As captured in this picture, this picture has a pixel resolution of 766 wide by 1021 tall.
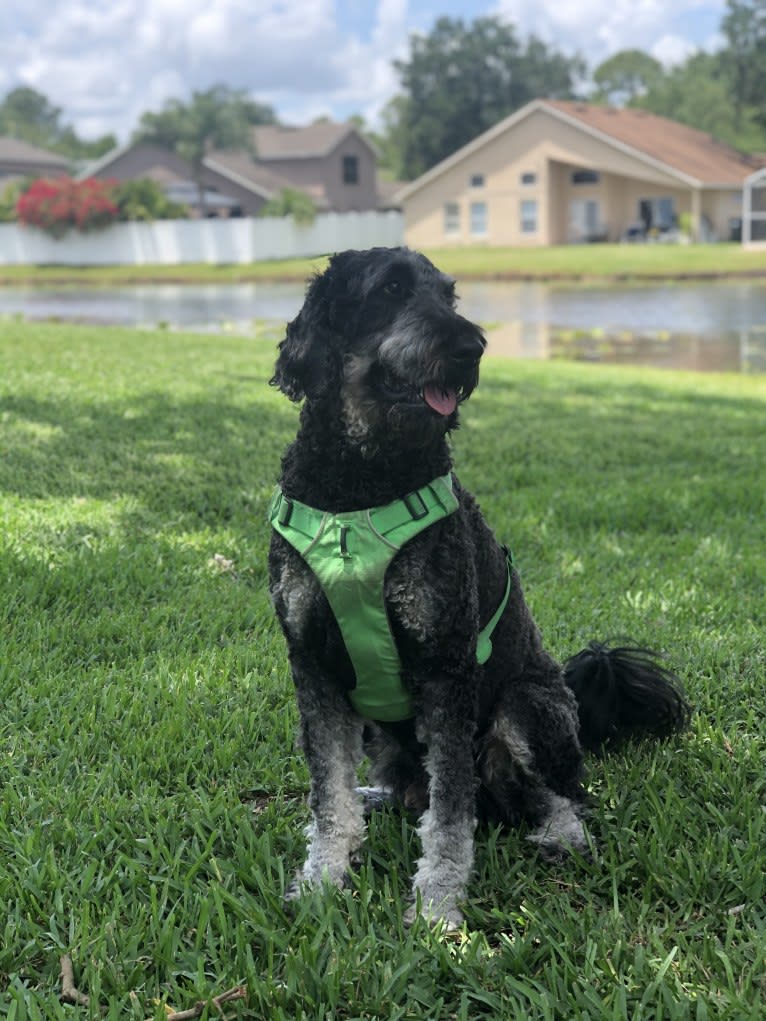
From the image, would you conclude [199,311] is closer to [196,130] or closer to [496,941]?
[496,941]

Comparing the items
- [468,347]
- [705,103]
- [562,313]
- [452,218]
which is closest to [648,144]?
[452,218]

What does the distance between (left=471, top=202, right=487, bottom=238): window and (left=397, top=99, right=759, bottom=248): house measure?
5cm

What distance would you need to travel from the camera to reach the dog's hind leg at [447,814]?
279 cm

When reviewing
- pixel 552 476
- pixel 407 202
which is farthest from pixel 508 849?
pixel 407 202

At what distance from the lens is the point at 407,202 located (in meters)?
51.3

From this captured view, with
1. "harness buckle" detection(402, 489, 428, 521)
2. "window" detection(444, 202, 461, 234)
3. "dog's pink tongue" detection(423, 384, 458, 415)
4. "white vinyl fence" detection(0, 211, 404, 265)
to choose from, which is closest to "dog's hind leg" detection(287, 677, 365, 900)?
"harness buckle" detection(402, 489, 428, 521)

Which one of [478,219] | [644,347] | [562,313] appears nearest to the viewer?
[644,347]

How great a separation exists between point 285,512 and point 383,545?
30 cm

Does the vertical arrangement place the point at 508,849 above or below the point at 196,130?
below

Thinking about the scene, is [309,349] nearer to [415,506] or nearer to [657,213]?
[415,506]

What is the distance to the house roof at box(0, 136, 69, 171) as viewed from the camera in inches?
3014

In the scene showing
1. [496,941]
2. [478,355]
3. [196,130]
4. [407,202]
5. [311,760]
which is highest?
[196,130]

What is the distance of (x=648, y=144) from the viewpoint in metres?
47.9

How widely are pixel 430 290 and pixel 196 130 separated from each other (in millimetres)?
54471
